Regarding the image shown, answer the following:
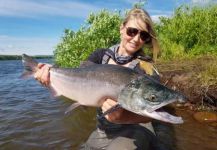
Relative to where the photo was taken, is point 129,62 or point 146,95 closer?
point 146,95

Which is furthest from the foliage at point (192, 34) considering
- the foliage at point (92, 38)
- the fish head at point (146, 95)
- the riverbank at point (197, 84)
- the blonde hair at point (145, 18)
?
the fish head at point (146, 95)

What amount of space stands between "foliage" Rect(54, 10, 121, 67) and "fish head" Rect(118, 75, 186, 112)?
12379 millimetres

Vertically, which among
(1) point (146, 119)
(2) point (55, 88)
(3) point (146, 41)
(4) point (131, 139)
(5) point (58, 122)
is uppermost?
(3) point (146, 41)

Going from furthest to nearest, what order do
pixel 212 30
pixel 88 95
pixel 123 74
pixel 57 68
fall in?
pixel 212 30
pixel 57 68
pixel 88 95
pixel 123 74

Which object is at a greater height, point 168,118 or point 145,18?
point 145,18

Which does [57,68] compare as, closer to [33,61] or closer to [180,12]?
[33,61]

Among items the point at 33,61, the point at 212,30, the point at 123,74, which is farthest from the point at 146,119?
the point at 212,30

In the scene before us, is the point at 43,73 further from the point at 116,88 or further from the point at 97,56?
the point at 116,88

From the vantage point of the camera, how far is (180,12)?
635 inches

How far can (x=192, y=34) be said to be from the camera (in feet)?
47.8

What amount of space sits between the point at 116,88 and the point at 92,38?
13177mm

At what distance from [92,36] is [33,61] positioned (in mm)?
11752

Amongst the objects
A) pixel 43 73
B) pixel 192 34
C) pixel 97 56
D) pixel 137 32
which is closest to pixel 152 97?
pixel 137 32

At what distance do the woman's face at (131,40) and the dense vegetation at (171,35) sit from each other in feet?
29.9
